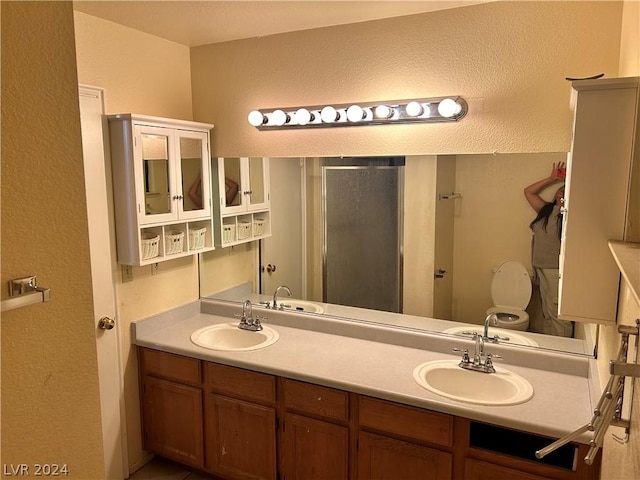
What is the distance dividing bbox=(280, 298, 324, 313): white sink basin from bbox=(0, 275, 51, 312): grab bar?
2142 millimetres

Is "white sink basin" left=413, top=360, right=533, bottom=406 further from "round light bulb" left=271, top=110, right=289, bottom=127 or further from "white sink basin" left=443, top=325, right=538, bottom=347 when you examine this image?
"round light bulb" left=271, top=110, right=289, bottom=127

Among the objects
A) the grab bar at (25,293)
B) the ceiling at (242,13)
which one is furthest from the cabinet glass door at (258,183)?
the grab bar at (25,293)

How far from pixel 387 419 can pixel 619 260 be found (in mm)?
1246

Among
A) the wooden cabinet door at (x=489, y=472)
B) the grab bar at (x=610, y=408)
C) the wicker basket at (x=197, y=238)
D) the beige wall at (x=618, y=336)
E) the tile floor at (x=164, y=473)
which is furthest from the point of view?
the wicker basket at (x=197, y=238)

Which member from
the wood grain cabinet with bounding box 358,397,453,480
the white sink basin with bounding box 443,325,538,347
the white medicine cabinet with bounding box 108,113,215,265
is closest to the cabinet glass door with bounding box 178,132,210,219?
the white medicine cabinet with bounding box 108,113,215,265

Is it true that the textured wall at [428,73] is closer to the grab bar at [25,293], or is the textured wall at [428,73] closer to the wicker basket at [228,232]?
Answer: the wicker basket at [228,232]

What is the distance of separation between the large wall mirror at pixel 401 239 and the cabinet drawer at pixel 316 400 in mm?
601

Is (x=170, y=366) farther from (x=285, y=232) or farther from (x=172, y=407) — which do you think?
(x=285, y=232)

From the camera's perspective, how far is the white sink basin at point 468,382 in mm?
2053

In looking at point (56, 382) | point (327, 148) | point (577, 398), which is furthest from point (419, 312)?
point (56, 382)

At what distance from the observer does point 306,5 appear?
7.23 ft

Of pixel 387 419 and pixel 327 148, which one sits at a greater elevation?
pixel 327 148

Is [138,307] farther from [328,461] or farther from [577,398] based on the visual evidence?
[577,398]

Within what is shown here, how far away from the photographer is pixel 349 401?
210 cm
